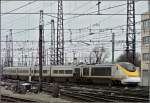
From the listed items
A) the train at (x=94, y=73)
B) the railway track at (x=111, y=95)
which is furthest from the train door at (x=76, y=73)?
the railway track at (x=111, y=95)

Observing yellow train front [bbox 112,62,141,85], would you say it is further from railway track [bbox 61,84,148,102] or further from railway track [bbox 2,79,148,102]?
railway track [bbox 61,84,148,102]

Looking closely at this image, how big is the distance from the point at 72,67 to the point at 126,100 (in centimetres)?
2459

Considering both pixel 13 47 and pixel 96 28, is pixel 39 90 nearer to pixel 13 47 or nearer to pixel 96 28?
pixel 96 28

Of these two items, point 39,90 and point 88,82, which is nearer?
point 39,90

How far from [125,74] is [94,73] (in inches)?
194

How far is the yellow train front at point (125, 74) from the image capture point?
33750 mm

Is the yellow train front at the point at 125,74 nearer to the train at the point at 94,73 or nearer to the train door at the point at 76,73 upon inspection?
the train at the point at 94,73

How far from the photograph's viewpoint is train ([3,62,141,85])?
112ft

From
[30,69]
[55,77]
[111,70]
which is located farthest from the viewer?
[30,69]

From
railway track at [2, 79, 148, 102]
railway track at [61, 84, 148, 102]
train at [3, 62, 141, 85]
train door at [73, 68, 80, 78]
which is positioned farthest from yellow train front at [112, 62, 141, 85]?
railway track at [61, 84, 148, 102]

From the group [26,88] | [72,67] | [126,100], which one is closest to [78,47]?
[72,67]

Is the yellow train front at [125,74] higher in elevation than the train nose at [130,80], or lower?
higher

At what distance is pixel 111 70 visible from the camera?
35.2 meters

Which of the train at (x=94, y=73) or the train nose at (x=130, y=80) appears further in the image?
the train at (x=94, y=73)
